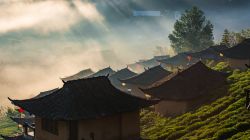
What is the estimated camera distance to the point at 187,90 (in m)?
49.2

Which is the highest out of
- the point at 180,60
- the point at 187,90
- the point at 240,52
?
the point at 180,60

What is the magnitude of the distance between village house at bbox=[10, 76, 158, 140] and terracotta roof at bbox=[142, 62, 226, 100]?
12866 mm

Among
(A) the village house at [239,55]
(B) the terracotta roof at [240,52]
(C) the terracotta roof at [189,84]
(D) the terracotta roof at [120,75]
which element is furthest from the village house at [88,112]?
(D) the terracotta roof at [120,75]

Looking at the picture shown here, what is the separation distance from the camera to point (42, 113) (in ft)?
→ 113

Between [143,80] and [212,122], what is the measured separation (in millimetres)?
37048

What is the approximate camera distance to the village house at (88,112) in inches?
1293

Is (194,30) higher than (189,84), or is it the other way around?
(194,30)

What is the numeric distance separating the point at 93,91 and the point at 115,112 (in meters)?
3.49

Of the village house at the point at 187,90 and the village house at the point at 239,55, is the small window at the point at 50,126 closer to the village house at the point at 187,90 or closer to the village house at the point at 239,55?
the village house at the point at 187,90

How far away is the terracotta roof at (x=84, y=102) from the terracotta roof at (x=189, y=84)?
12.9 meters

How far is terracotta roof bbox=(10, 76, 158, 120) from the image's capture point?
32.7 m

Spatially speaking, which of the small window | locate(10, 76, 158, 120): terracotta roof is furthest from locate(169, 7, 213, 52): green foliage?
the small window

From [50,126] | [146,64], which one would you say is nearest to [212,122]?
[50,126]

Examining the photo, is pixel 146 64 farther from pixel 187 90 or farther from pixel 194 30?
pixel 187 90
